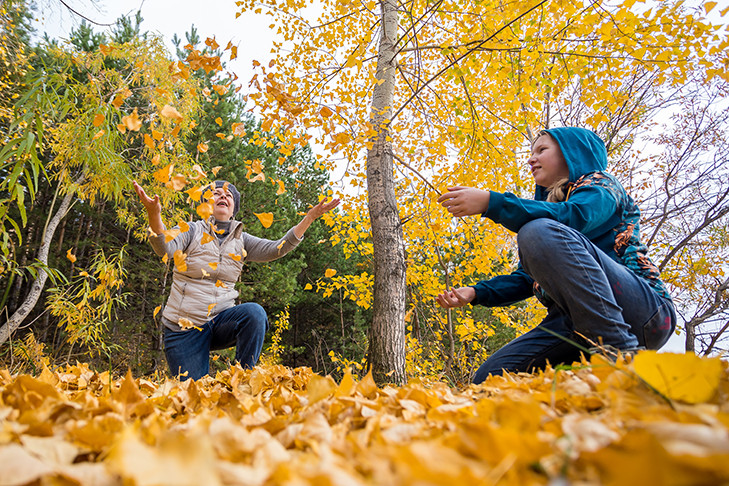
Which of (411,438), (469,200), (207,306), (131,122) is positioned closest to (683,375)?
(411,438)

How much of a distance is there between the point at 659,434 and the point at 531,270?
1.12 meters

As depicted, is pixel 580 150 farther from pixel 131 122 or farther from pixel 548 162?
pixel 131 122

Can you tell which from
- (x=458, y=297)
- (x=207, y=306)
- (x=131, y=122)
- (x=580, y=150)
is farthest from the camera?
(x=207, y=306)

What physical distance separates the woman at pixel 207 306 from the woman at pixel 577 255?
3.92 feet

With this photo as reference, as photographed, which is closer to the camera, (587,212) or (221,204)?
(587,212)

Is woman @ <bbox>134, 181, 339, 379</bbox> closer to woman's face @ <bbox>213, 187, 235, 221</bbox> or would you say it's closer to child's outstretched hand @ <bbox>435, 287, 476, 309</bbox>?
woman's face @ <bbox>213, 187, 235, 221</bbox>

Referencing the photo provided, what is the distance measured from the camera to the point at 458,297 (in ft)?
6.18

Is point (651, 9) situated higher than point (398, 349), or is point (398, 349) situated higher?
point (651, 9)

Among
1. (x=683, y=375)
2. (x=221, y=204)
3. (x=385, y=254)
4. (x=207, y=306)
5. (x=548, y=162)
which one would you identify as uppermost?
(x=548, y=162)

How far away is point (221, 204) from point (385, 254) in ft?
4.09

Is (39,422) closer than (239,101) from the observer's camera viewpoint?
Yes

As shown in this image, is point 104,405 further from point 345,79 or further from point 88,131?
point 345,79

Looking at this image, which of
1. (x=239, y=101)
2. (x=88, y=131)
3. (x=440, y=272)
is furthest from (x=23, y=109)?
(x=239, y=101)

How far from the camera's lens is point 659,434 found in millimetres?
361
